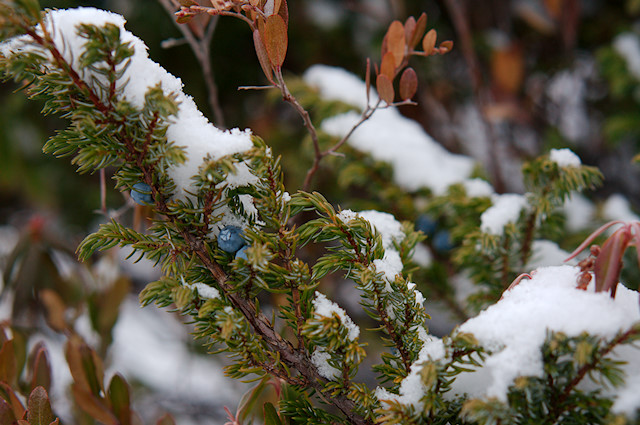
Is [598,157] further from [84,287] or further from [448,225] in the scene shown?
[84,287]

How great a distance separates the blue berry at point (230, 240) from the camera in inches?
16.4

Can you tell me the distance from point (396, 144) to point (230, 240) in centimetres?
60

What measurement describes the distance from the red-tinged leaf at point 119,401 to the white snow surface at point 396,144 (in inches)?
23.4

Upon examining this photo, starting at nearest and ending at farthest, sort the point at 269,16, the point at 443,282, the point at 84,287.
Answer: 1. the point at 269,16
2. the point at 443,282
3. the point at 84,287

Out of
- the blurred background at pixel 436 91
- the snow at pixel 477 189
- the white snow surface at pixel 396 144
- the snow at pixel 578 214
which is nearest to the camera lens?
the snow at pixel 477 189

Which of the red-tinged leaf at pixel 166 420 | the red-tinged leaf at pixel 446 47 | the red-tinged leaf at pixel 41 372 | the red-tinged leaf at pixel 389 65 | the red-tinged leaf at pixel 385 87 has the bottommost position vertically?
the red-tinged leaf at pixel 41 372

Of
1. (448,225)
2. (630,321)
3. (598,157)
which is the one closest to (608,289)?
(630,321)

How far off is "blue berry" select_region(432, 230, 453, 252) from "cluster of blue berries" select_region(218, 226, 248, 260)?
0.58 m

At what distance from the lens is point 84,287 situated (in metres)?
0.96

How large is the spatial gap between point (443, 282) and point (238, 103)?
1.03 meters

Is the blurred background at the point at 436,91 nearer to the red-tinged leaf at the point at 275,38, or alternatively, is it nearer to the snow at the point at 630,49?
the snow at the point at 630,49

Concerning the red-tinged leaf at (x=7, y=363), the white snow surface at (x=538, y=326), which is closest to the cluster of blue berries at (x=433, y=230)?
the white snow surface at (x=538, y=326)

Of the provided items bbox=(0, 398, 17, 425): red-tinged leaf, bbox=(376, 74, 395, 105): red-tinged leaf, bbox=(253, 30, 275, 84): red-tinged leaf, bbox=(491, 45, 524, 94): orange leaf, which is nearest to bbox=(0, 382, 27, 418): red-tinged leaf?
bbox=(0, 398, 17, 425): red-tinged leaf

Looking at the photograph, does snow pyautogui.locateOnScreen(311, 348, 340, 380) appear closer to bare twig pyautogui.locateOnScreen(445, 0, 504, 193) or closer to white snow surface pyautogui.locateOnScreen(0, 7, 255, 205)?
white snow surface pyautogui.locateOnScreen(0, 7, 255, 205)
